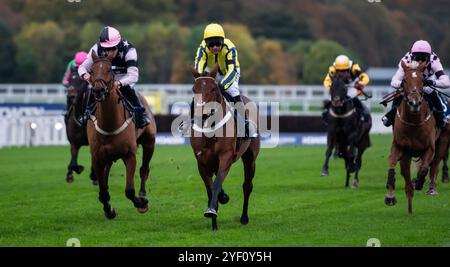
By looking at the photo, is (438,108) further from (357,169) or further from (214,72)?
(214,72)

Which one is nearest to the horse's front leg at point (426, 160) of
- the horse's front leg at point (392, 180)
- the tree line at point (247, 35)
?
the horse's front leg at point (392, 180)

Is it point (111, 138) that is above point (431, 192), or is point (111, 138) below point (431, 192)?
above

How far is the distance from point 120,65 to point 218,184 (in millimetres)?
2644

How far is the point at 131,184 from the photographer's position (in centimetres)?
1320

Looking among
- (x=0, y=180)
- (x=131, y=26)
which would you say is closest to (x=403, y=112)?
(x=0, y=180)

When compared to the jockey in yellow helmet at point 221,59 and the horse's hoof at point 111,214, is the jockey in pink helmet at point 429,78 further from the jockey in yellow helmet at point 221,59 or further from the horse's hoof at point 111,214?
the horse's hoof at point 111,214

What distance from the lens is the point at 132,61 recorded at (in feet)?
45.3

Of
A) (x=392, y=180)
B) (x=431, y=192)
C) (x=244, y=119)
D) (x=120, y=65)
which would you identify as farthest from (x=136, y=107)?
(x=431, y=192)

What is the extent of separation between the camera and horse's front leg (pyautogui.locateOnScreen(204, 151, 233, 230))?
12.2 meters

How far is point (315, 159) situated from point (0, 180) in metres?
8.89

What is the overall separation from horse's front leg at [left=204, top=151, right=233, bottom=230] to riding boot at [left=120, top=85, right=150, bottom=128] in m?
1.76

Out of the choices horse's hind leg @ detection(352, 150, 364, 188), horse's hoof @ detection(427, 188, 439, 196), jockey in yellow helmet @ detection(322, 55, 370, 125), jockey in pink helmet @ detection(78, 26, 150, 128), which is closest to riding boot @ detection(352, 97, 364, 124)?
jockey in yellow helmet @ detection(322, 55, 370, 125)

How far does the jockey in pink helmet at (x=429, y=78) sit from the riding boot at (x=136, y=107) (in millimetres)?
3445

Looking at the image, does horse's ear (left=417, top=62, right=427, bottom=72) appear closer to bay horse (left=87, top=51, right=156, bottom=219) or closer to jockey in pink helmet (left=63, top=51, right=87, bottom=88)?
bay horse (left=87, top=51, right=156, bottom=219)
